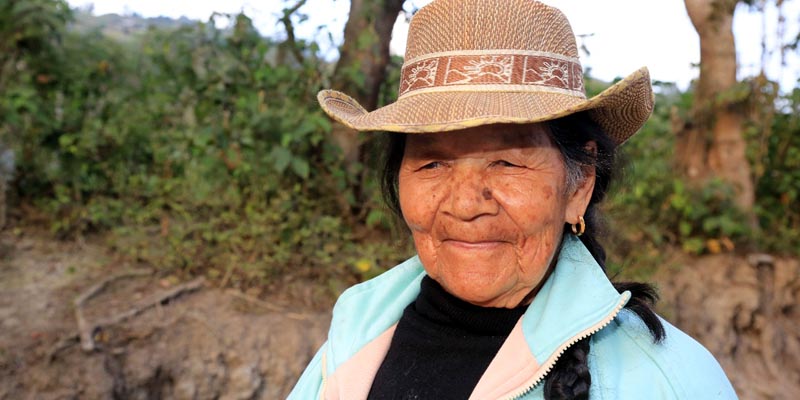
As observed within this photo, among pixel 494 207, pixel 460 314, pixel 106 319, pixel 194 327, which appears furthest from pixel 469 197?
pixel 106 319

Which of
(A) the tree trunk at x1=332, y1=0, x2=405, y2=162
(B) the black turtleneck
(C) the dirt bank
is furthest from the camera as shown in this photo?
(A) the tree trunk at x1=332, y1=0, x2=405, y2=162

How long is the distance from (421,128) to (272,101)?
3451 mm

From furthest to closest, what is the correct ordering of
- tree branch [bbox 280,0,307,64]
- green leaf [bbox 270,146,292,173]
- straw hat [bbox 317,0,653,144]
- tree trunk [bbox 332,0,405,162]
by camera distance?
tree trunk [bbox 332,0,405,162] < tree branch [bbox 280,0,307,64] < green leaf [bbox 270,146,292,173] < straw hat [bbox 317,0,653,144]

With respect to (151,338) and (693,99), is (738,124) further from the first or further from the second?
(151,338)

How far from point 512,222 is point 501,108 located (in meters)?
0.27

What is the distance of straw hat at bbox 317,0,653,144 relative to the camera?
4.38 ft

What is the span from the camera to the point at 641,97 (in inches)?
56.4

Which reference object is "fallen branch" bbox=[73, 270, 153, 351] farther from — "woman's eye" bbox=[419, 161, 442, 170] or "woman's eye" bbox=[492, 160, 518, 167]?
"woman's eye" bbox=[492, 160, 518, 167]

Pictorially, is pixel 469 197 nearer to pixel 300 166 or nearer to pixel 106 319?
pixel 300 166

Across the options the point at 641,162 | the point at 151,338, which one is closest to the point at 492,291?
the point at 151,338

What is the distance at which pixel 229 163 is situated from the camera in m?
4.50

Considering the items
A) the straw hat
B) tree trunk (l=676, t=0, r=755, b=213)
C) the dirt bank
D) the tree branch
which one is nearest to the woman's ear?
the straw hat

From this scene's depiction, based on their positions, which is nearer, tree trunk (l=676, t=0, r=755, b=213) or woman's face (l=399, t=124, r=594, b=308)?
woman's face (l=399, t=124, r=594, b=308)

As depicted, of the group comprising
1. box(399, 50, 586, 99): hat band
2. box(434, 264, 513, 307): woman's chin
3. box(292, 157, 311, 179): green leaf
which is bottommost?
box(292, 157, 311, 179): green leaf
